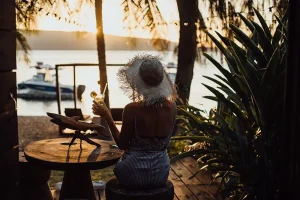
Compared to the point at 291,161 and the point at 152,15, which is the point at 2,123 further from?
the point at 152,15

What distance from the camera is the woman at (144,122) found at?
122 inches

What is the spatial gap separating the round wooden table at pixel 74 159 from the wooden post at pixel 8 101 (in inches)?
6.3

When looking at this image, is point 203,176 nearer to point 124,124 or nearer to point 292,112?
point 124,124

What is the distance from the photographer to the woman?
10.1 ft

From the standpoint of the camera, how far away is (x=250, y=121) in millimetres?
4301

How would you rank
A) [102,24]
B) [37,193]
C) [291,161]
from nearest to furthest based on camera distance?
1. [291,161]
2. [37,193]
3. [102,24]

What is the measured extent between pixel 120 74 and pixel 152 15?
5244 millimetres

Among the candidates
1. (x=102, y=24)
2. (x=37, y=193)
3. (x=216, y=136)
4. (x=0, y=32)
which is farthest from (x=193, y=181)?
(x=102, y=24)

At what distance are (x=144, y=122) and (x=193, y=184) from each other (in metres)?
2.06

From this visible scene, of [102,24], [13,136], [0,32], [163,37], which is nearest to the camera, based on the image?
[0,32]

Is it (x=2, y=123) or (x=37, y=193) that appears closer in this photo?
(x=2, y=123)

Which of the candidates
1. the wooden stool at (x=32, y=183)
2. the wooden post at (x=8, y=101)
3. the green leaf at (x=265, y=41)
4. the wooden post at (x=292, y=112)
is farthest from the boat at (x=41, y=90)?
the wooden post at (x=292, y=112)

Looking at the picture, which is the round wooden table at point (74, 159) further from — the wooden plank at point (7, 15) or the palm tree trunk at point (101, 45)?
the palm tree trunk at point (101, 45)

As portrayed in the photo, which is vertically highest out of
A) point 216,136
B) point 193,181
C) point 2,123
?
point 2,123
